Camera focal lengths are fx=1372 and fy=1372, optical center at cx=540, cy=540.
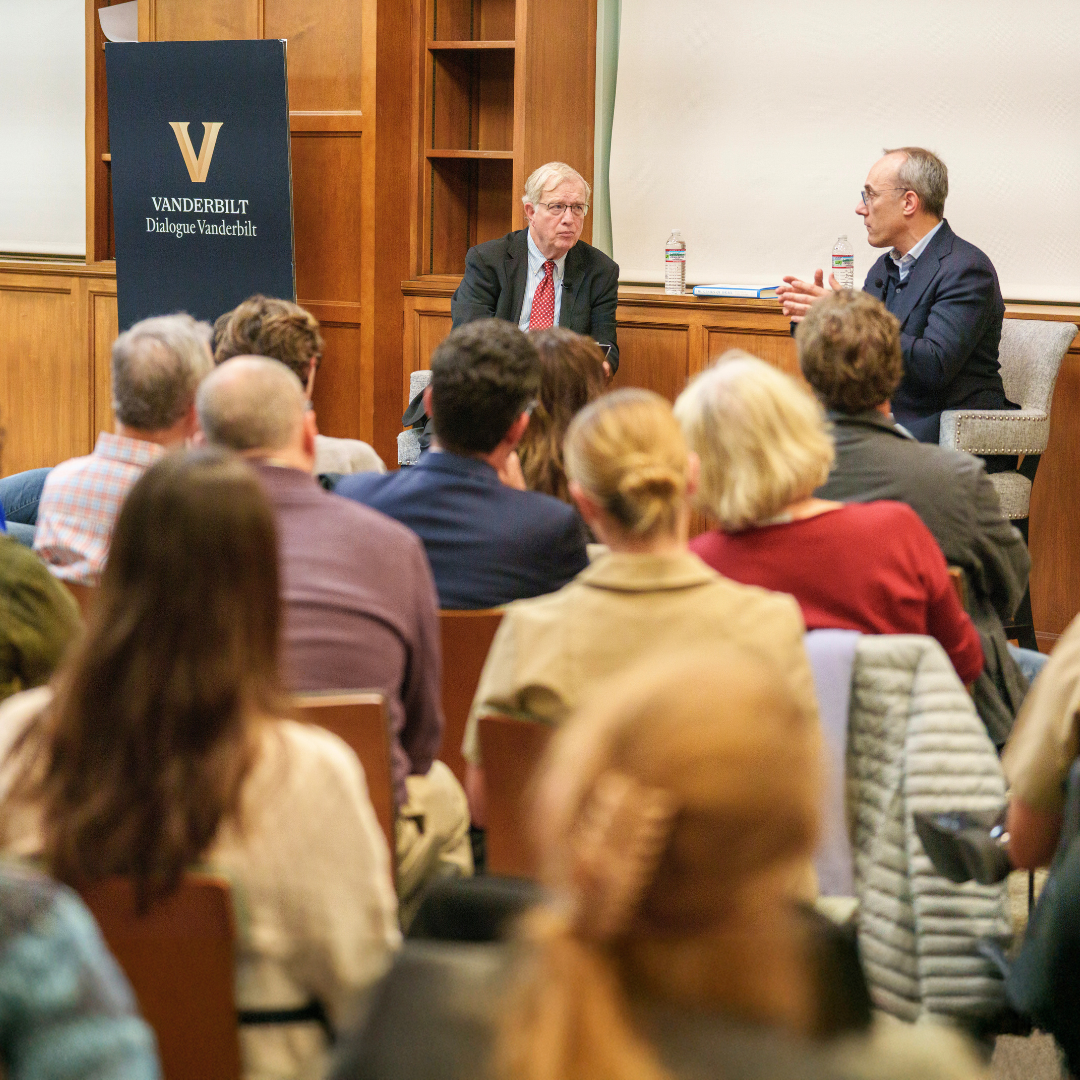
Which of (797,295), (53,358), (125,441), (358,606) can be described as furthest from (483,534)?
(53,358)

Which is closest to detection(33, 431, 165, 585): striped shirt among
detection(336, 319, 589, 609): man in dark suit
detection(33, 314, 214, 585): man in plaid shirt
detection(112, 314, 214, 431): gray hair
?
detection(33, 314, 214, 585): man in plaid shirt

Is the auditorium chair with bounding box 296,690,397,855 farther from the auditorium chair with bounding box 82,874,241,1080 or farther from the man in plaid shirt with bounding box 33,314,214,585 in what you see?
the man in plaid shirt with bounding box 33,314,214,585

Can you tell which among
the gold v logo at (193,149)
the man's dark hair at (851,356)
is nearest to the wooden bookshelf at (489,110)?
the gold v logo at (193,149)

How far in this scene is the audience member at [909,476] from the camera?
2.70 meters

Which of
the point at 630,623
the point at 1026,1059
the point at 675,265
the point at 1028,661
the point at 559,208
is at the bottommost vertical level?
the point at 1026,1059

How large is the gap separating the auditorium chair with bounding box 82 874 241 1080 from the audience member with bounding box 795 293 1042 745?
1.76 m

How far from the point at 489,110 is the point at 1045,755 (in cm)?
500

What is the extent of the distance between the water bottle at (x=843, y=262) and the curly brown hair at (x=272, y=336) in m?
2.21

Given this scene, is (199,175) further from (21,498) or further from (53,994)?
(53,994)

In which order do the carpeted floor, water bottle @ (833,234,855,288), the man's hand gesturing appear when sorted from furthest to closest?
water bottle @ (833,234,855,288) < the man's hand gesturing < the carpeted floor

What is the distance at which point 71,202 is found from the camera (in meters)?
6.96

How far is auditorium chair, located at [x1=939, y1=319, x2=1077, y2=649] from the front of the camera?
14.1ft

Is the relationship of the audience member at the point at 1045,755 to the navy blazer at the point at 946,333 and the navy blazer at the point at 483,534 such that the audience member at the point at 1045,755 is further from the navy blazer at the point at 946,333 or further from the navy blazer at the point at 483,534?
the navy blazer at the point at 946,333

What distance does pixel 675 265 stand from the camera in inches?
214
